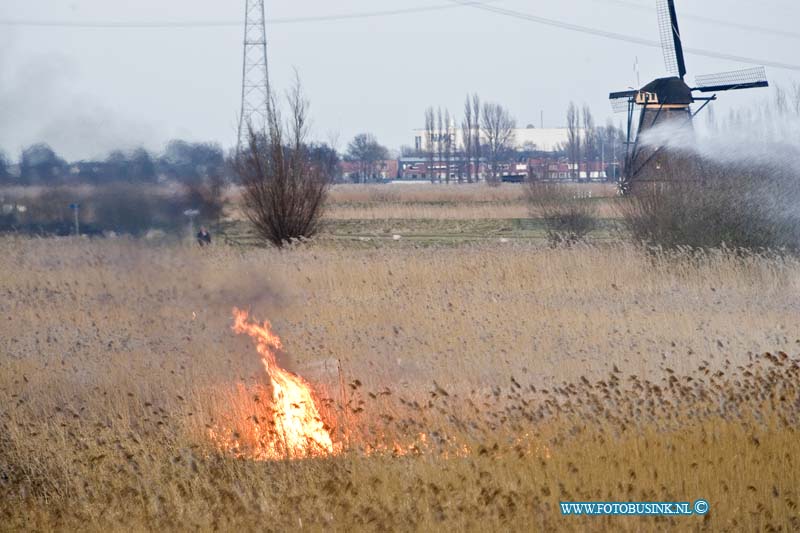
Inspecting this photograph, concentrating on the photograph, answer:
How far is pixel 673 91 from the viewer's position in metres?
49.7

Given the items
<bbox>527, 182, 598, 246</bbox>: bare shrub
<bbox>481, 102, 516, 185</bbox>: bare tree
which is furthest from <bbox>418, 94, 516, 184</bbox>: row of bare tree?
<bbox>527, 182, 598, 246</bbox>: bare shrub

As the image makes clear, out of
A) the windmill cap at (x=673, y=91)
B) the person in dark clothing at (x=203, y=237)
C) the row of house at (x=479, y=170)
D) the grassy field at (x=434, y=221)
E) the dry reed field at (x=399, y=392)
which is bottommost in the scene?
the dry reed field at (x=399, y=392)

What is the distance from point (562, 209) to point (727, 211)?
1120 cm

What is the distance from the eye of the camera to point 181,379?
12.9 m

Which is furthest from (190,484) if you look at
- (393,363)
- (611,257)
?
(611,257)

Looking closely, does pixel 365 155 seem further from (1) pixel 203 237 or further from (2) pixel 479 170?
(1) pixel 203 237

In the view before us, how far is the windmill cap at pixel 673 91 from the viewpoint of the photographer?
49.6 metres

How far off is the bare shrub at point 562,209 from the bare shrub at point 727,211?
9082mm

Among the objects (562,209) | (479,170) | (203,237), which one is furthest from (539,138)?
(203,237)

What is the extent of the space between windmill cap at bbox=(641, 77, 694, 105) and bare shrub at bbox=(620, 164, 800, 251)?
26.9 m

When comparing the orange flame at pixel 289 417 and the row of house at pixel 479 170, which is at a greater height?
the row of house at pixel 479 170

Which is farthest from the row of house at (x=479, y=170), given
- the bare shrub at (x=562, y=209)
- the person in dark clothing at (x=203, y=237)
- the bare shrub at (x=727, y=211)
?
the person in dark clothing at (x=203, y=237)

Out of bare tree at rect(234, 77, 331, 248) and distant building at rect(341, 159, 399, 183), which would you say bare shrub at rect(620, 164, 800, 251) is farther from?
distant building at rect(341, 159, 399, 183)

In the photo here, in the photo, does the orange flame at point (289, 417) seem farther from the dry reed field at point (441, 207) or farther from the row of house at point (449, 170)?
the row of house at point (449, 170)
